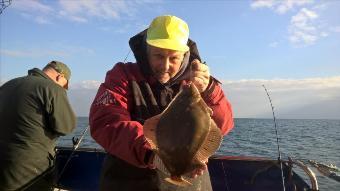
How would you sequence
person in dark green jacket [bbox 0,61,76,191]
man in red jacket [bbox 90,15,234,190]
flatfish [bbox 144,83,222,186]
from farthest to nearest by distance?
person in dark green jacket [bbox 0,61,76,191], man in red jacket [bbox 90,15,234,190], flatfish [bbox 144,83,222,186]

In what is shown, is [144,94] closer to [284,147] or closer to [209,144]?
[209,144]

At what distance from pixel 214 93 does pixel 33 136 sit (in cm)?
267

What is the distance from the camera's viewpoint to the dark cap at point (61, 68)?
620cm

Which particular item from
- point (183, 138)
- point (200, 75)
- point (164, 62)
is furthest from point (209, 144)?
point (164, 62)

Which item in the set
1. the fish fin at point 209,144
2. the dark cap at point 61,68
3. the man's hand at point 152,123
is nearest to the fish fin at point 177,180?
the fish fin at point 209,144

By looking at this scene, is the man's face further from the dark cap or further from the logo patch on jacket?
the dark cap

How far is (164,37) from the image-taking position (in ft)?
11.8

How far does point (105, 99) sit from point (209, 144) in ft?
3.75

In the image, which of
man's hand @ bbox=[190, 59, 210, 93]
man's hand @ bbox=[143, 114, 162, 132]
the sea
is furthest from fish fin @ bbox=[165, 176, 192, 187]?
the sea

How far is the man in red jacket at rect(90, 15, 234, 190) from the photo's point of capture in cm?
341

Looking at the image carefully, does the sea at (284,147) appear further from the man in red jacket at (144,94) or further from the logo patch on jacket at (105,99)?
the logo patch on jacket at (105,99)

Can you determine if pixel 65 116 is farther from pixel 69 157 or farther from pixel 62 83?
pixel 69 157

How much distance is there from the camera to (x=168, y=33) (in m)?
3.60

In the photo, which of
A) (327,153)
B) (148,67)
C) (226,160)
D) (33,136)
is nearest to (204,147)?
(148,67)
